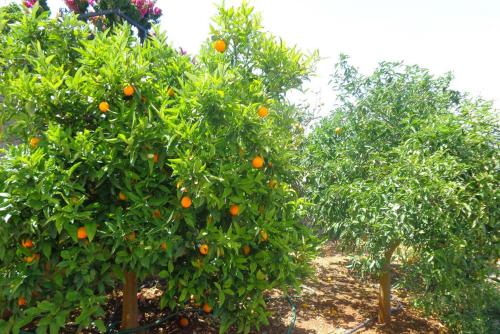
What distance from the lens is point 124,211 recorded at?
2.15 meters

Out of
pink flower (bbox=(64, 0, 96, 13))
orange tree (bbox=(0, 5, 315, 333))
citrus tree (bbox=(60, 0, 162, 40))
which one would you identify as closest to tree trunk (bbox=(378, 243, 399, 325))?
orange tree (bbox=(0, 5, 315, 333))

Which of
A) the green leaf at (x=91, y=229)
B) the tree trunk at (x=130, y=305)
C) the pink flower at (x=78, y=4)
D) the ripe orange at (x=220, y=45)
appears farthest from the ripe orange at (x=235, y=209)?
the pink flower at (x=78, y=4)

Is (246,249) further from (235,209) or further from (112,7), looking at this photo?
(112,7)

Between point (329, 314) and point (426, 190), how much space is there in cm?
215

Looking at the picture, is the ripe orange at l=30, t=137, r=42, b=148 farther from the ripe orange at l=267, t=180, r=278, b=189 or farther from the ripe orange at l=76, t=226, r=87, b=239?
the ripe orange at l=267, t=180, r=278, b=189

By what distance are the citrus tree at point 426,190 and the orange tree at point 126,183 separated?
108cm

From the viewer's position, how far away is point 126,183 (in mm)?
1975

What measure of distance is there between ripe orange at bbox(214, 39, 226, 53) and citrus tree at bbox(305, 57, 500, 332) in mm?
1578

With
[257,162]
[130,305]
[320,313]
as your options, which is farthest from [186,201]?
[320,313]

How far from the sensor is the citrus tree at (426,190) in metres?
2.67

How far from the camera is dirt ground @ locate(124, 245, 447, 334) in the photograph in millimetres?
3472

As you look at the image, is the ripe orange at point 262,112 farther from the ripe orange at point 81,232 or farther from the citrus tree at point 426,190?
the citrus tree at point 426,190

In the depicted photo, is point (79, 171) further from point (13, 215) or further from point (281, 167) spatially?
point (281, 167)

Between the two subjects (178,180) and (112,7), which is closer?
(178,180)
